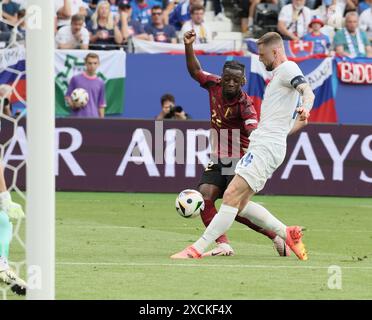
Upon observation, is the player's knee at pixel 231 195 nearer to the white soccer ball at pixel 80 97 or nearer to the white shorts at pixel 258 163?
the white shorts at pixel 258 163

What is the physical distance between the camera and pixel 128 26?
22.9 m

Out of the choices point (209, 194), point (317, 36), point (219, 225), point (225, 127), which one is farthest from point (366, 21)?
point (219, 225)

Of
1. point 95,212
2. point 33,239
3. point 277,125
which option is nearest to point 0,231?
point 33,239

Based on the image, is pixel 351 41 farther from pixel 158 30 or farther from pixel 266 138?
pixel 266 138

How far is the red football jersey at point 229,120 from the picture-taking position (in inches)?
474

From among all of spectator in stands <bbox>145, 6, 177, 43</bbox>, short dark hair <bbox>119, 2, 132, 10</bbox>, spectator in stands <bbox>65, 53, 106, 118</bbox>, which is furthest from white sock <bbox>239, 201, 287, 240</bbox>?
short dark hair <bbox>119, 2, 132, 10</bbox>

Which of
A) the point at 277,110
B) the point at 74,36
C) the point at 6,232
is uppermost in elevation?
the point at 74,36

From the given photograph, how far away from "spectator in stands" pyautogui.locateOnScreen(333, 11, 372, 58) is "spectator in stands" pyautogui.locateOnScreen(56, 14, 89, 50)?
16.4 feet

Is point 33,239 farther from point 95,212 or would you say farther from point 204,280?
point 95,212

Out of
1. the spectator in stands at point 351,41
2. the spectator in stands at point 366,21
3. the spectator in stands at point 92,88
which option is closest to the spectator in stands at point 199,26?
the spectator in stands at point 351,41

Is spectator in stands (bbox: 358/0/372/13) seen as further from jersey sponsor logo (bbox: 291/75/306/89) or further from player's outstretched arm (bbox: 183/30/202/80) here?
jersey sponsor logo (bbox: 291/75/306/89)

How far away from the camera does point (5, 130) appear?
60.7 feet

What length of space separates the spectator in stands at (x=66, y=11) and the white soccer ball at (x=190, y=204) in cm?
1033

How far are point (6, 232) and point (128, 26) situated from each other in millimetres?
14381
